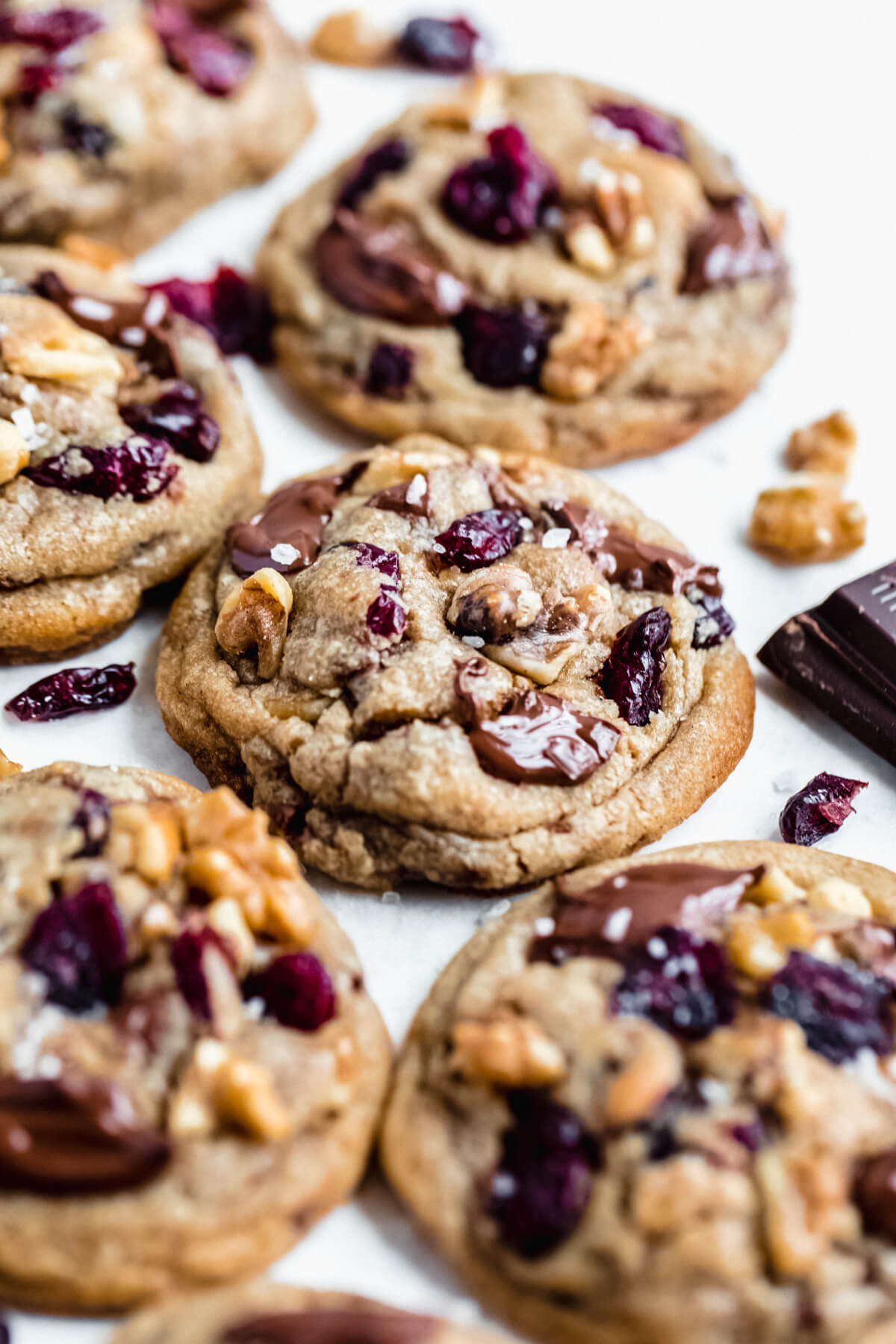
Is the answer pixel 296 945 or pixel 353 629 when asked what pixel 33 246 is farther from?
pixel 296 945

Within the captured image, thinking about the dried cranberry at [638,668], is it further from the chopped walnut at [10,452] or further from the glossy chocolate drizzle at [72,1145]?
the chopped walnut at [10,452]

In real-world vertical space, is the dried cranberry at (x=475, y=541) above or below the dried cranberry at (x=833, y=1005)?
below

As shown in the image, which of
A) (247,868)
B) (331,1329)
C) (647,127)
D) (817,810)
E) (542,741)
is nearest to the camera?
(331,1329)

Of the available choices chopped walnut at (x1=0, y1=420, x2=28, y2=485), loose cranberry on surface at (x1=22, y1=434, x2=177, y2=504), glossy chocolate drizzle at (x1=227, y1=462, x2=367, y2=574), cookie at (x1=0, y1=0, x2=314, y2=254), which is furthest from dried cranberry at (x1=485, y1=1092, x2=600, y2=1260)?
cookie at (x1=0, y1=0, x2=314, y2=254)

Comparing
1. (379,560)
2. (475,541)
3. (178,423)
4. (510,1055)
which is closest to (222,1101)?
(510,1055)

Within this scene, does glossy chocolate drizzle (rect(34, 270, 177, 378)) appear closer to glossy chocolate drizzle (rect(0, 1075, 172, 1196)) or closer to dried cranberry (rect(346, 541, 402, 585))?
dried cranberry (rect(346, 541, 402, 585))

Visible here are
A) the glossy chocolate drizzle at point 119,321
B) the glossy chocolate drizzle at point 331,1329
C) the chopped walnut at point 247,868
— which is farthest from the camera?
the glossy chocolate drizzle at point 119,321

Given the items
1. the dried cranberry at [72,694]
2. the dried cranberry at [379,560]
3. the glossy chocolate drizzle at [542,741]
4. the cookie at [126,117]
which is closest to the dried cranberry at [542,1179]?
the glossy chocolate drizzle at [542,741]

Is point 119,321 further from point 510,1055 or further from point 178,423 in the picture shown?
point 510,1055
